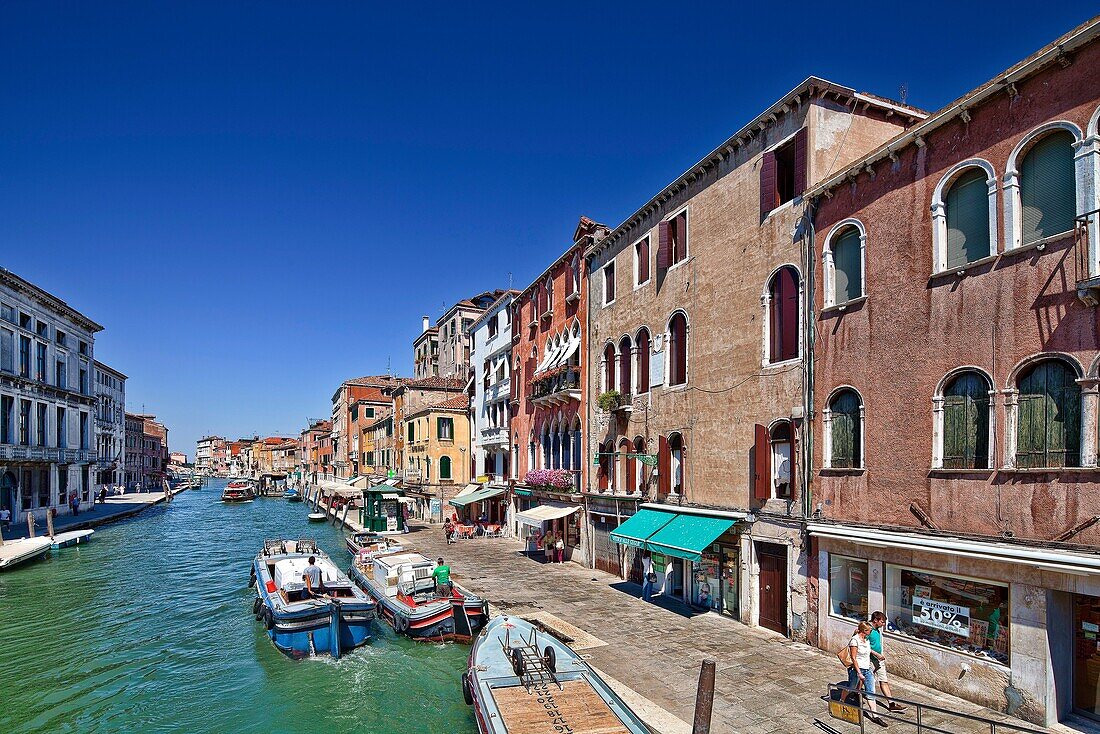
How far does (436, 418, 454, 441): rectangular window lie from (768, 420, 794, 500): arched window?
31170 millimetres

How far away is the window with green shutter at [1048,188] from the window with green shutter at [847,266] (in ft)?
10.2

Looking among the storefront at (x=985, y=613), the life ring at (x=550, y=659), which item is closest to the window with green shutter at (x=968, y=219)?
the storefront at (x=985, y=613)

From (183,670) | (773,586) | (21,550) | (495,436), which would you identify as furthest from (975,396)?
(21,550)

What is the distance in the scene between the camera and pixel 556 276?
28891 mm

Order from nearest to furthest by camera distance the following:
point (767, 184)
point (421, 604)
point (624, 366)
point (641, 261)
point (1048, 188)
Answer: point (1048, 188) → point (767, 184) → point (421, 604) → point (641, 261) → point (624, 366)

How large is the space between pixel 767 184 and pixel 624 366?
863cm

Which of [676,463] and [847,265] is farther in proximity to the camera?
[676,463]

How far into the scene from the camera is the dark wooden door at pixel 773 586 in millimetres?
14938

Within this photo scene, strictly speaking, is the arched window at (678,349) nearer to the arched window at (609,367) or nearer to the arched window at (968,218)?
the arched window at (609,367)

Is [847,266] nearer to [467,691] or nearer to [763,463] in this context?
[763,463]

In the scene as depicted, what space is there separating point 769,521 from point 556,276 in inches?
640

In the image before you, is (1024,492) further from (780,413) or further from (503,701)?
(503,701)

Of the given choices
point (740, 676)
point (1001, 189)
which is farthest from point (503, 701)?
point (1001, 189)

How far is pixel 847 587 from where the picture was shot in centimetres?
1328
